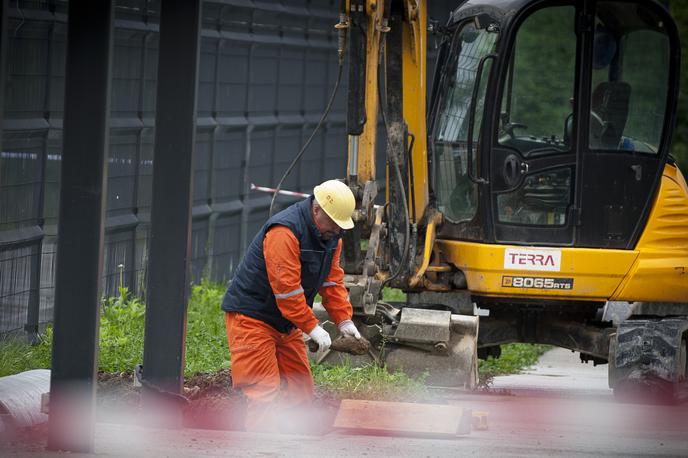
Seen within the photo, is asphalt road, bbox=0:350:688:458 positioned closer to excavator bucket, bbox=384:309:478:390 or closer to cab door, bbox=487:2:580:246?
excavator bucket, bbox=384:309:478:390

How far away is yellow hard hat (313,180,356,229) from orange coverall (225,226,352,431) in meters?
0.29

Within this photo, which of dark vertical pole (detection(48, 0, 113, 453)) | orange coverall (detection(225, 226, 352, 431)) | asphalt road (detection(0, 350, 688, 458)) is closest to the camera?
dark vertical pole (detection(48, 0, 113, 453))

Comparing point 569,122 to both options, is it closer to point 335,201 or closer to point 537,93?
point 537,93

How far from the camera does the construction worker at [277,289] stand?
8172mm

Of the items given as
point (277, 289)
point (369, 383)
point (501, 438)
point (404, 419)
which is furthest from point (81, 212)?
point (369, 383)

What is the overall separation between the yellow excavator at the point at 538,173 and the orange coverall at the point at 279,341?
128cm

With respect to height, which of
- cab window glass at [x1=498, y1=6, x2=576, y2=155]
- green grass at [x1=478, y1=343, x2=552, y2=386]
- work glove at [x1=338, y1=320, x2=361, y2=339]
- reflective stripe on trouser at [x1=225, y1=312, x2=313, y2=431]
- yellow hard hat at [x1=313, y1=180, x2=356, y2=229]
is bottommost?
green grass at [x1=478, y1=343, x2=552, y2=386]

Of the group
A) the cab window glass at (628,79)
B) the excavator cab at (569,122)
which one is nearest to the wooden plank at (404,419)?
the excavator cab at (569,122)

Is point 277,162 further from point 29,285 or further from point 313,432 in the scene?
point 313,432

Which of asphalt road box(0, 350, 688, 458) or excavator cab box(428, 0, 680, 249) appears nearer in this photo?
asphalt road box(0, 350, 688, 458)

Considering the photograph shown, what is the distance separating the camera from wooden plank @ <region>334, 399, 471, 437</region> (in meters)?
8.18

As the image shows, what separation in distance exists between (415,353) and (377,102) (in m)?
1.87

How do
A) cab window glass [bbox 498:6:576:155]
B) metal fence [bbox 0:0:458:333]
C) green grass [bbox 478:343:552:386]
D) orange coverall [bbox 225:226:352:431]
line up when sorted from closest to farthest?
orange coverall [bbox 225:226:352:431] → cab window glass [bbox 498:6:576:155] → metal fence [bbox 0:0:458:333] → green grass [bbox 478:343:552:386]

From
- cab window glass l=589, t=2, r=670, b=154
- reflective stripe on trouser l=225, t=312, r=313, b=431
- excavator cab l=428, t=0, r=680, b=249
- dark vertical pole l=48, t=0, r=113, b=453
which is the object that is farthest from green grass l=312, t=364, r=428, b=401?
dark vertical pole l=48, t=0, r=113, b=453
